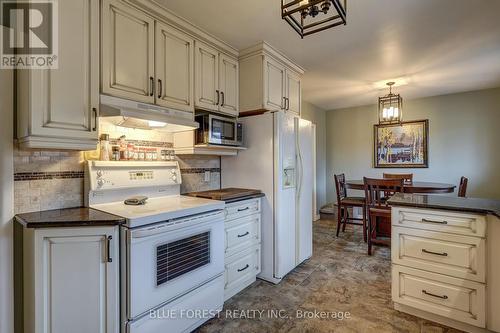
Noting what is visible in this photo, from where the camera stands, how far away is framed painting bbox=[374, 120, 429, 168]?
15.4 feet

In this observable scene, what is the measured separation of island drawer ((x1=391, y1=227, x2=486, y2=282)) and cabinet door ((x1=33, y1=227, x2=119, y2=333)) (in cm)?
209

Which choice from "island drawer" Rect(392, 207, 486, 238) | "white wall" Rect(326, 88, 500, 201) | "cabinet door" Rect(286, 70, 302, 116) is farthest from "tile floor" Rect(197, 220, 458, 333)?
"white wall" Rect(326, 88, 500, 201)

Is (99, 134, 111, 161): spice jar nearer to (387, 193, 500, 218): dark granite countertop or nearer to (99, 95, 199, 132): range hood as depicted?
(99, 95, 199, 132): range hood

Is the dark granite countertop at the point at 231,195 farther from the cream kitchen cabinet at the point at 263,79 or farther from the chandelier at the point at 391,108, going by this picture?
the chandelier at the point at 391,108

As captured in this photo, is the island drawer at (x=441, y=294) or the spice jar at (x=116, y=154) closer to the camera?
the island drawer at (x=441, y=294)

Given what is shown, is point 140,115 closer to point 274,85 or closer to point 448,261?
point 274,85

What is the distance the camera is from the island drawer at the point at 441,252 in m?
1.70

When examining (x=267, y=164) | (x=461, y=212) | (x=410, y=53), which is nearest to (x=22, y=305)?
(x=267, y=164)

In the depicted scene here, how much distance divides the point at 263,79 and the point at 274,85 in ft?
0.72

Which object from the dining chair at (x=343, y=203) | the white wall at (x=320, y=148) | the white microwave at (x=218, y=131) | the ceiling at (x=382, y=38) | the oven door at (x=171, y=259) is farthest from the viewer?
the white wall at (x=320, y=148)

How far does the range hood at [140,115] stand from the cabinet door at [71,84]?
0.09 m

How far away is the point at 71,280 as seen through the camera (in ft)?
4.47

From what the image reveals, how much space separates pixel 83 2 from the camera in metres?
1.54

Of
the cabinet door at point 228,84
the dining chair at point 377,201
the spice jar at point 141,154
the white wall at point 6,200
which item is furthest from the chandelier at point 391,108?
the white wall at point 6,200
